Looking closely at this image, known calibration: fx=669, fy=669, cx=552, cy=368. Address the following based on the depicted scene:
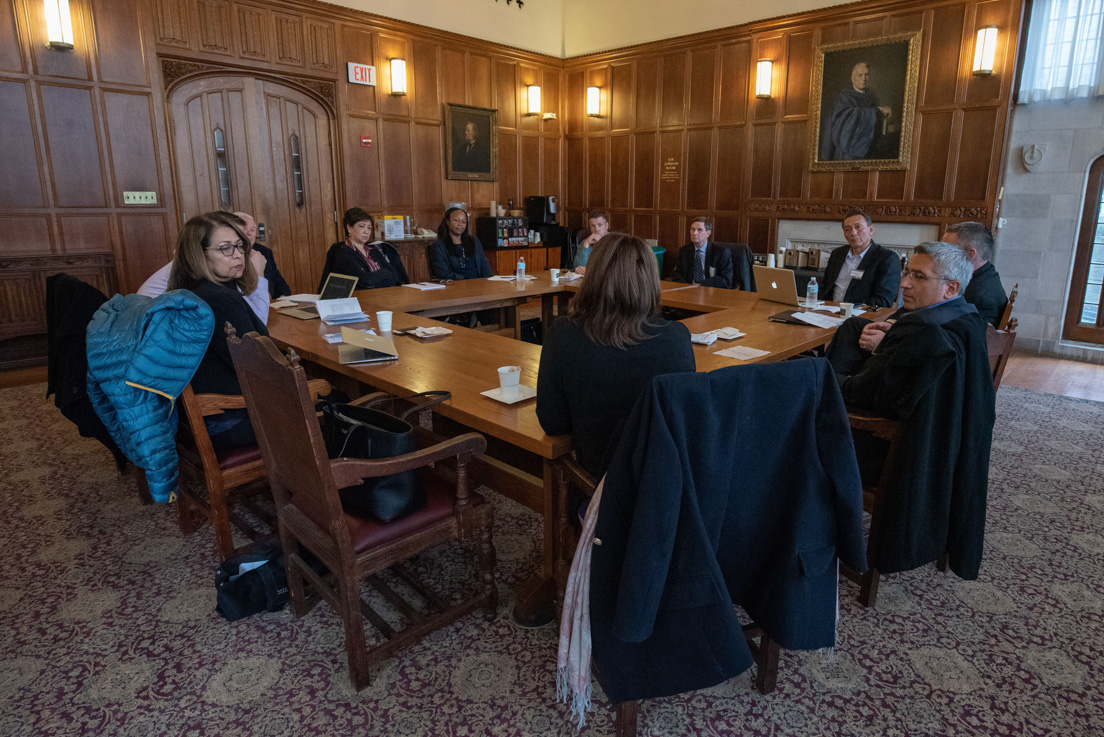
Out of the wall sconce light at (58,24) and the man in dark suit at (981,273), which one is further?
the wall sconce light at (58,24)

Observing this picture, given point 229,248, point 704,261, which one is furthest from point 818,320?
point 229,248

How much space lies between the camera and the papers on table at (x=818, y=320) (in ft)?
11.4

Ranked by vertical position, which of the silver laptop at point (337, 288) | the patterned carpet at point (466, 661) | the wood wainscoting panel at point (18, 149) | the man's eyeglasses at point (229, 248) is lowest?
the patterned carpet at point (466, 661)

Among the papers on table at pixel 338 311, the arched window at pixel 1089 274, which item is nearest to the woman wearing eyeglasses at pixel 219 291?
the papers on table at pixel 338 311

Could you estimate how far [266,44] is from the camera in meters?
6.10

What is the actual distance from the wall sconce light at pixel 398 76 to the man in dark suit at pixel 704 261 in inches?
141

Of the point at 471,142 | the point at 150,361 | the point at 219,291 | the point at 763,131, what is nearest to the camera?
the point at 150,361

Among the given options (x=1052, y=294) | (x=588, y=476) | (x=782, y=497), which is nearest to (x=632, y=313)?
(x=588, y=476)

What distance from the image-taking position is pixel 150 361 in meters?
2.18

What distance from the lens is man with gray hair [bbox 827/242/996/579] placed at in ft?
6.71

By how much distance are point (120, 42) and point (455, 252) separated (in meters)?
3.12

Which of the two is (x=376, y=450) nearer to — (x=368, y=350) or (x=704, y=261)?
(x=368, y=350)

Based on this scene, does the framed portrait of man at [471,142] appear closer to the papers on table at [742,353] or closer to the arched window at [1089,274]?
the papers on table at [742,353]

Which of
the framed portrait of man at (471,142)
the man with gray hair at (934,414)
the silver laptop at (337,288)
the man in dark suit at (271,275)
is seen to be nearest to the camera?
the man with gray hair at (934,414)
